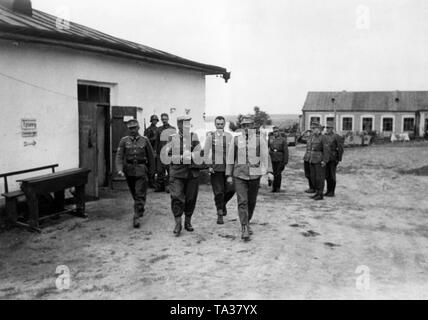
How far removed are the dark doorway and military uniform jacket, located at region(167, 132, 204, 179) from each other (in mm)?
2786

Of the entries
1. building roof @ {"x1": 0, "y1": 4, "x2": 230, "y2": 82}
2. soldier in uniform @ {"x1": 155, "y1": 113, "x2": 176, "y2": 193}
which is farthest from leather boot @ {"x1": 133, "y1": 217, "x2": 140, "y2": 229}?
building roof @ {"x1": 0, "y1": 4, "x2": 230, "y2": 82}

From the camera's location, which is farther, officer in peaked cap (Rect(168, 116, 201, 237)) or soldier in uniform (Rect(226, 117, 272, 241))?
officer in peaked cap (Rect(168, 116, 201, 237))

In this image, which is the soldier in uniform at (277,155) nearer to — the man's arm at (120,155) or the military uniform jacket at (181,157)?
the military uniform jacket at (181,157)

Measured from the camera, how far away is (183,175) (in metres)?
6.75

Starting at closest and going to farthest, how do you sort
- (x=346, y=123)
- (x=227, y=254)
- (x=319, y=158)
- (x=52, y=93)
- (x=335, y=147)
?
1. (x=227, y=254)
2. (x=52, y=93)
3. (x=319, y=158)
4. (x=335, y=147)
5. (x=346, y=123)

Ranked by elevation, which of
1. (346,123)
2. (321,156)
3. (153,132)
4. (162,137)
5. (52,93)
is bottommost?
(321,156)

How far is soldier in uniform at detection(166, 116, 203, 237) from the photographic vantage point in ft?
22.1

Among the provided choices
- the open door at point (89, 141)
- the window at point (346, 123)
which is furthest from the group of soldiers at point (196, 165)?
the window at point (346, 123)

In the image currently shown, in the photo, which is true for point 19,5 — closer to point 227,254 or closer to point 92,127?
point 92,127

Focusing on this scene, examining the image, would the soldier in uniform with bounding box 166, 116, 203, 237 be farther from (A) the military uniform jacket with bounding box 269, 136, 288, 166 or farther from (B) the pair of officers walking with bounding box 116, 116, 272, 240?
(A) the military uniform jacket with bounding box 269, 136, 288, 166

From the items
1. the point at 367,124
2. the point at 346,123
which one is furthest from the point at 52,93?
the point at 367,124

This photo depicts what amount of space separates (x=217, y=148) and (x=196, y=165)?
0.92 metres

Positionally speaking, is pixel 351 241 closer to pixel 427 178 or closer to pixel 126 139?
pixel 126 139

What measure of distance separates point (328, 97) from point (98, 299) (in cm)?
4910
